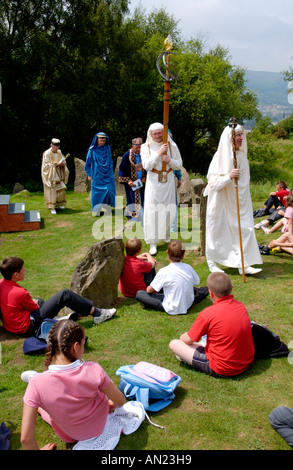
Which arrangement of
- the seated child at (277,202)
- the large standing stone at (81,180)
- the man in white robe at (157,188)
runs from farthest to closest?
1. the large standing stone at (81,180)
2. the seated child at (277,202)
3. the man in white robe at (157,188)

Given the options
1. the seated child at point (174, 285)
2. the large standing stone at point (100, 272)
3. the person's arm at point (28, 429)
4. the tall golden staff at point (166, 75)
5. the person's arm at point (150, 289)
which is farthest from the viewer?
the tall golden staff at point (166, 75)

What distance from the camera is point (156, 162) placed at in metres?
6.98

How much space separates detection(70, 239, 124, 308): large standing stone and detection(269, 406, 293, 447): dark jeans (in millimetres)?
2881

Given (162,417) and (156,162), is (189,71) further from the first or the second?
(162,417)

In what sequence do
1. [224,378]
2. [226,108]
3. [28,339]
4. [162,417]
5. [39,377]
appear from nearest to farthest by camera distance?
1. [39,377]
2. [162,417]
3. [224,378]
4. [28,339]
5. [226,108]

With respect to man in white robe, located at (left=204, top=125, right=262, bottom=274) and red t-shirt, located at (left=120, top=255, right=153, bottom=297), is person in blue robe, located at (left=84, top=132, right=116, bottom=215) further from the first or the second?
red t-shirt, located at (left=120, top=255, right=153, bottom=297)

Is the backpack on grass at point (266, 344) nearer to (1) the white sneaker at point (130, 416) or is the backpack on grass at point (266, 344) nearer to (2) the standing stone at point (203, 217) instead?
(1) the white sneaker at point (130, 416)

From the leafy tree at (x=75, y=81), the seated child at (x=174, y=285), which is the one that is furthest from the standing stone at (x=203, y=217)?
the leafy tree at (x=75, y=81)

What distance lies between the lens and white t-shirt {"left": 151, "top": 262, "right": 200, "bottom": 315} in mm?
4879

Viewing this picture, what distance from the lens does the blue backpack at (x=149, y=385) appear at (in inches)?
130

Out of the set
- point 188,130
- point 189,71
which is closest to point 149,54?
point 189,71

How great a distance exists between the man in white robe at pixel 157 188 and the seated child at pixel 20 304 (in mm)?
2847

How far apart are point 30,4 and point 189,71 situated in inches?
379

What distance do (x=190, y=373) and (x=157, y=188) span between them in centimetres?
403
